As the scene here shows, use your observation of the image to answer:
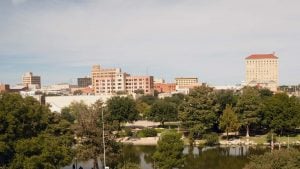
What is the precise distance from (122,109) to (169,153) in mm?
31912

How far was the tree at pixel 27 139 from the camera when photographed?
1067 inches

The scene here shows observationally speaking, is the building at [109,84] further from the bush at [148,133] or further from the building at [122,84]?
the bush at [148,133]

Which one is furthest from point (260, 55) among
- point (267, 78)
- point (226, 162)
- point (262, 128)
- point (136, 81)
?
point (226, 162)

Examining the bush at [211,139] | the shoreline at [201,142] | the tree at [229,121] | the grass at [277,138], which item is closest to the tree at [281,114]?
the grass at [277,138]

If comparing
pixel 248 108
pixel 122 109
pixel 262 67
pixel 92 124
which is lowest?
pixel 122 109

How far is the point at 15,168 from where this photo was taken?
27.0m

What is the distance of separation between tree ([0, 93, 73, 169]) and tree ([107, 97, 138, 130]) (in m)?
29.4

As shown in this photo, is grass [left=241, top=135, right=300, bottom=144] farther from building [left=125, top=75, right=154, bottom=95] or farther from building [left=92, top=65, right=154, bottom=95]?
building [left=125, top=75, right=154, bottom=95]

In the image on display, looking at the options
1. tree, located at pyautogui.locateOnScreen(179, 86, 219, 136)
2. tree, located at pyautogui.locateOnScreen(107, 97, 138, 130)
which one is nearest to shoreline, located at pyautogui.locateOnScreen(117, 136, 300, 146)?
tree, located at pyautogui.locateOnScreen(179, 86, 219, 136)

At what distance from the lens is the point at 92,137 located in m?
30.8

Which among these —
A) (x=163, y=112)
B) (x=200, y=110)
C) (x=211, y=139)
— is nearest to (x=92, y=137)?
(x=211, y=139)

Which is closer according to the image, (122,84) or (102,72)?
(122,84)

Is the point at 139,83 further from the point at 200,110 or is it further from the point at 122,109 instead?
the point at 200,110

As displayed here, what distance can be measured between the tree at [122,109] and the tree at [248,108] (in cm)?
1713
